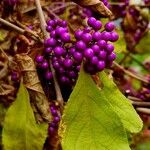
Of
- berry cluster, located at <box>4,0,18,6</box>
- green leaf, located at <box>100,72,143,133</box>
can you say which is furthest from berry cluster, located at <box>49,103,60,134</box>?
berry cluster, located at <box>4,0,18,6</box>

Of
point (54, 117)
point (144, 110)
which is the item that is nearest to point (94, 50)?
point (54, 117)

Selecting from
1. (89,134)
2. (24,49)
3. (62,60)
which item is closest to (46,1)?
(24,49)

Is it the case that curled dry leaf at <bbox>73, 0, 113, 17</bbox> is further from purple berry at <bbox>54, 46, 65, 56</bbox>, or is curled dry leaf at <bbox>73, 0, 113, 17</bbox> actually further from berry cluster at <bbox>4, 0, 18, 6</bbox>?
berry cluster at <bbox>4, 0, 18, 6</bbox>

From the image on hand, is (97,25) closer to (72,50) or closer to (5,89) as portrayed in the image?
(72,50)

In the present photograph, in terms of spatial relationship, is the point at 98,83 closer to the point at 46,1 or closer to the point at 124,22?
the point at 46,1

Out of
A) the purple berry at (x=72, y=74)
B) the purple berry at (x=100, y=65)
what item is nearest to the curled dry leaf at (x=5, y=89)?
the purple berry at (x=72, y=74)

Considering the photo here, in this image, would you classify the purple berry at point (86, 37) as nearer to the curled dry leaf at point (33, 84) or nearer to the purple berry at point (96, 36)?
the purple berry at point (96, 36)
